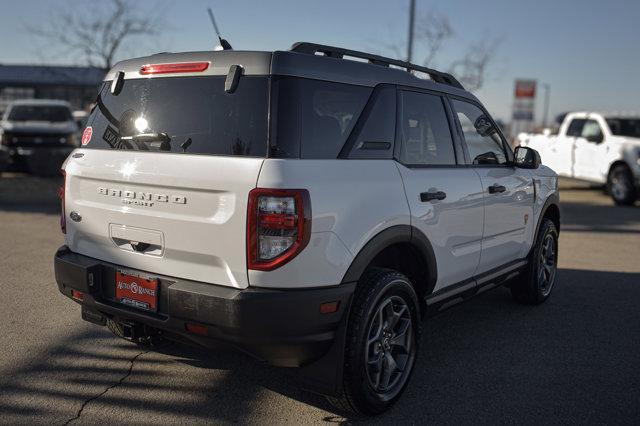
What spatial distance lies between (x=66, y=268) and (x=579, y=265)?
6090mm

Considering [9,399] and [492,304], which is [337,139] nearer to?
[9,399]

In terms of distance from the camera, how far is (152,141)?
3131 mm

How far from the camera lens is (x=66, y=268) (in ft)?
11.0

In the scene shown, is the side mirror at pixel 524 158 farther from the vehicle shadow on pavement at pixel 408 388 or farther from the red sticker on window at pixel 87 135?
the red sticker on window at pixel 87 135

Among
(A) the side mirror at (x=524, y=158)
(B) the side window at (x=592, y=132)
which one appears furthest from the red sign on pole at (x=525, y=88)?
(A) the side mirror at (x=524, y=158)

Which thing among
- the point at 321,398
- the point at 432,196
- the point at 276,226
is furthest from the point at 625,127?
the point at 276,226

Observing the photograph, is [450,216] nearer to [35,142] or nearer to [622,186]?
[622,186]

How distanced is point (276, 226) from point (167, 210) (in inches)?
25.1

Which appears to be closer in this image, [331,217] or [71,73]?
[331,217]

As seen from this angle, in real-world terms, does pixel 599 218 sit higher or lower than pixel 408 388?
higher

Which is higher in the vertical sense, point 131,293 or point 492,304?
point 131,293

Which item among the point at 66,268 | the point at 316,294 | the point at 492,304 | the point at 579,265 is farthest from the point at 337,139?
the point at 579,265

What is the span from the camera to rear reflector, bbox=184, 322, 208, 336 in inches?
112

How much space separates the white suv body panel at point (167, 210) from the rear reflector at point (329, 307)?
39cm
